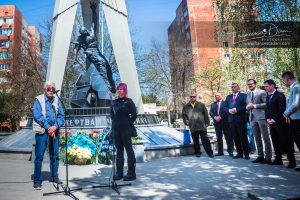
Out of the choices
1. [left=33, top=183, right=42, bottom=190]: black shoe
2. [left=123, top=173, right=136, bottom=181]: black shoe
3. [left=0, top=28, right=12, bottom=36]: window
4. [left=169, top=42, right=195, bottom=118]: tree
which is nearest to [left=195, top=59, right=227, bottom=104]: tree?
[left=169, top=42, right=195, bottom=118]: tree

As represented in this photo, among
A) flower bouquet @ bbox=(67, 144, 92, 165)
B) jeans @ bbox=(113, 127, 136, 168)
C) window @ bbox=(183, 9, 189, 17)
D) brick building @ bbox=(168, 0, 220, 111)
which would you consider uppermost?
window @ bbox=(183, 9, 189, 17)

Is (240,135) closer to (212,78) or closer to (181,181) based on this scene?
(181,181)

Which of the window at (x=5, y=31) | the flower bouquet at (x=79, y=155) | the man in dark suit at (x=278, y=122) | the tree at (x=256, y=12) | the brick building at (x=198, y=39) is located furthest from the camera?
the window at (x=5, y=31)

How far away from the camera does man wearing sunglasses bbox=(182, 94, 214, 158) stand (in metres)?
8.67

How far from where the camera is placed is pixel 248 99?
794 centimetres

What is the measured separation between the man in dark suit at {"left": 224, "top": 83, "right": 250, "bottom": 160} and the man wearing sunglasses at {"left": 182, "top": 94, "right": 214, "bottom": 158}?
2.46ft

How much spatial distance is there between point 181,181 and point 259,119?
10.2ft

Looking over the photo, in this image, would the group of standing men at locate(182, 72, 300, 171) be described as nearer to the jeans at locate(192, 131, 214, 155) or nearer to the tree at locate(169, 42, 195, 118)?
the jeans at locate(192, 131, 214, 155)

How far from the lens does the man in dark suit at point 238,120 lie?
312 inches

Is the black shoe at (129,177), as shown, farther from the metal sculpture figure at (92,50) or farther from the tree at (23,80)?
the tree at (23,80)

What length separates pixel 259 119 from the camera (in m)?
7.41

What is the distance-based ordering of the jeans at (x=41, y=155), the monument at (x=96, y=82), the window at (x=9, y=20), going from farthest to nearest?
the window at (x=9, y=20) → the monument at (x=96, y=82) → the jeans at (x=41, y=155)

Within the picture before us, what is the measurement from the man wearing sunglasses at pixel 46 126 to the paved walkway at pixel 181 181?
13.2 inches

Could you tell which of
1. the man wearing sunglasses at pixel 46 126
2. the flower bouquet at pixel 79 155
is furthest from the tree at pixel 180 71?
the man wearing sunglasses at pixel 46 126
